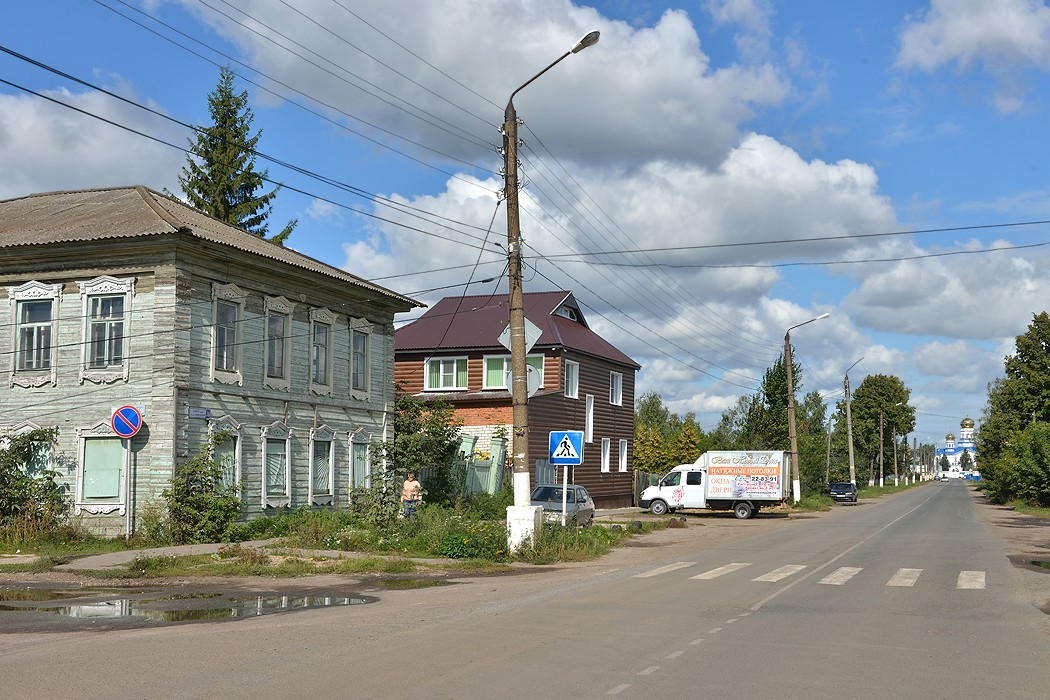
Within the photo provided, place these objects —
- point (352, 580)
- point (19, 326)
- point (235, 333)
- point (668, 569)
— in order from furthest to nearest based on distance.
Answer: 1. point (235, 333)
2. point (19, 326)
3. point (668, 569)
4. point (352, 580)

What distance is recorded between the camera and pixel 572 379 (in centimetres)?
4450

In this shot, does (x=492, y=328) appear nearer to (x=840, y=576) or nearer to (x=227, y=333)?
(x=227, y=333)

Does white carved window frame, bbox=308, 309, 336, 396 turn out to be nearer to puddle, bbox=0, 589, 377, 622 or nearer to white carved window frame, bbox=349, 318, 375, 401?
white carved window frame, bbox=349, 318, 375, 401

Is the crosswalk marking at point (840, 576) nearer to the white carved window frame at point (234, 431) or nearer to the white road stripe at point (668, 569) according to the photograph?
the white road stripe at point (668, 569)

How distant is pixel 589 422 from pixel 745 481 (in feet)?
28.9

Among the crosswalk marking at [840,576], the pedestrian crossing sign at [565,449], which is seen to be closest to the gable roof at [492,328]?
the pedestrian crossing sign at [565,449]

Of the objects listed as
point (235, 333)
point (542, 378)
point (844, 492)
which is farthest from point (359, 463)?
point (844, 492)

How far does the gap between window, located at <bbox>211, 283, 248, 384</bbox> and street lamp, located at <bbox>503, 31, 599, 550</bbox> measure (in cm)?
749

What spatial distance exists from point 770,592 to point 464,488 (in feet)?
67.3

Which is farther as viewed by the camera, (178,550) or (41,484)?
(41,484)

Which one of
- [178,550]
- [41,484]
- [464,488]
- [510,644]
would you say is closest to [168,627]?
[510,644]

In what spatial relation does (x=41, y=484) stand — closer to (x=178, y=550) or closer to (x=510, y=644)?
(x=178, y=550)

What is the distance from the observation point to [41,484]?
22188 millimetres

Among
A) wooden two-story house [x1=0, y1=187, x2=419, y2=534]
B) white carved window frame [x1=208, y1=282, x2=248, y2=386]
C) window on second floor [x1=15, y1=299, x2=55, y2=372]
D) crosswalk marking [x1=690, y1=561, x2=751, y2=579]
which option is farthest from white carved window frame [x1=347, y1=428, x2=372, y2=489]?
crosswalk marking [x1=690, y1=561, x2=751, y2=579]
